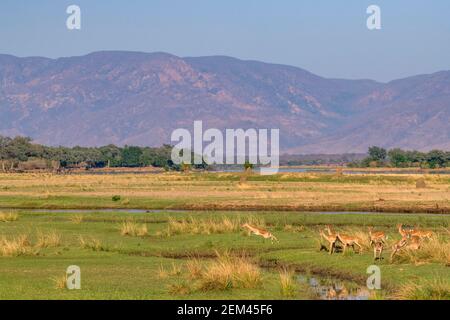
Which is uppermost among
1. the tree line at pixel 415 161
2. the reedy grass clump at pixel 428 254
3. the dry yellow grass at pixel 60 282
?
the reedy grass clump at pixel 428 254

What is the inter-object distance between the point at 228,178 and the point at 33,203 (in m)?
47.4

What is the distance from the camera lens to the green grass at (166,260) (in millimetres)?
21000

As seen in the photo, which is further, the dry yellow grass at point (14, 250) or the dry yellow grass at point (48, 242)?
the dry yellow grass at point (48, 242)

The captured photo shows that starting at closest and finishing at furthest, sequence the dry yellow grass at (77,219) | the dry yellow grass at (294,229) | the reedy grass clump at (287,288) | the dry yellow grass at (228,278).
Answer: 1. the reedy grass clump at (287,288)
2. the dry yellow grass at (228,278)
3. the dry yellow grass at (294,229)
4. the dry yellow grass at (77,219)

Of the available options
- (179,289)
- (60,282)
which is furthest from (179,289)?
(60,282)

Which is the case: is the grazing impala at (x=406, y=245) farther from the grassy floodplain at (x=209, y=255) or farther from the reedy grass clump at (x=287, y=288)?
the reedy grass clump at (x=287, y=288)

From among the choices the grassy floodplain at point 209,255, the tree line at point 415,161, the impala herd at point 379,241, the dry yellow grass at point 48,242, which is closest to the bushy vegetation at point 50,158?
the tree line at point 415,161

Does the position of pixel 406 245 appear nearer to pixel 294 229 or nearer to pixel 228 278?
pixel 228 278

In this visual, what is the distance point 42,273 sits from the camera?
24.3m

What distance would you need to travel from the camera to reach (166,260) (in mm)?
28109

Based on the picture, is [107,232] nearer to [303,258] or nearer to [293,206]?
[303,258]

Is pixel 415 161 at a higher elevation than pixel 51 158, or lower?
lower
